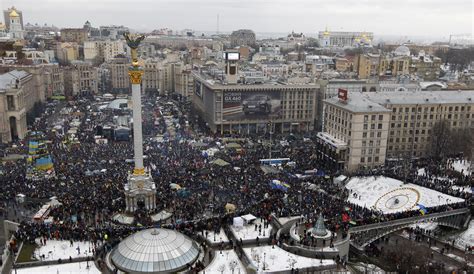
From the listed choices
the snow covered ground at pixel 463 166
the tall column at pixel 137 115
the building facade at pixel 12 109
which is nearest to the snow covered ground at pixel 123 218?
the tall column at pixel 137 115

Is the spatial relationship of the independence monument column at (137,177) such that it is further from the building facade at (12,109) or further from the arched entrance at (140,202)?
the building facade at (12,109)

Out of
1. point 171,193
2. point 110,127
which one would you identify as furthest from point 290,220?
point 110,127

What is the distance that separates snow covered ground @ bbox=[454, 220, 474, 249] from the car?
46.8m

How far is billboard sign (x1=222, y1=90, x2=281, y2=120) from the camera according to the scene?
83.2 m

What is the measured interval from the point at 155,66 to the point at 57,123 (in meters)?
49.6

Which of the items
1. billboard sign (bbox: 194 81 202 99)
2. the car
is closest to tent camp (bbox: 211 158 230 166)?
the car

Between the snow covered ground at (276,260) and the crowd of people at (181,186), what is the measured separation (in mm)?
5203

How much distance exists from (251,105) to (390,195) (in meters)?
39.9

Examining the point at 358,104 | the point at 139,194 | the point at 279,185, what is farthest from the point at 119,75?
the point at 139,194

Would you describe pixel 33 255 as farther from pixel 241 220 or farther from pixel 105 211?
pixel 241 220

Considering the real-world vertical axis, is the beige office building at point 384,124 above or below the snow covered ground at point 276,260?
above

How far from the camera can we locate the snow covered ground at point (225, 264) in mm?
33312

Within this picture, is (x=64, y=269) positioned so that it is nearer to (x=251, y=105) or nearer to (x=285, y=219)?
(x=285, y=219)

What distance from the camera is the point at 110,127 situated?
74438mm
